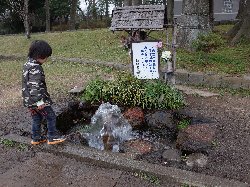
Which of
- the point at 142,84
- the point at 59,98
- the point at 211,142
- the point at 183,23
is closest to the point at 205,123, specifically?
the point at 211,142

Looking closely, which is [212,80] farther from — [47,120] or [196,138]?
[47,120]

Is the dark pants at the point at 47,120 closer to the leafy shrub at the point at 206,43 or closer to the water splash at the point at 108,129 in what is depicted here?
the water splash at the point at 108,129

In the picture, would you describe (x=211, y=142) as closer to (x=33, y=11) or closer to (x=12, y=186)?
(x=12, y=186)

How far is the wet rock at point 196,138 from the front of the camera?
186 inches

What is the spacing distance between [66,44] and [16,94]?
6.59m

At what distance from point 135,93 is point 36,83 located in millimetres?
2347

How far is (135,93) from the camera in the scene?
6.28 meters

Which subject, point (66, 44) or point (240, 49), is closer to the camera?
point (240, 49)

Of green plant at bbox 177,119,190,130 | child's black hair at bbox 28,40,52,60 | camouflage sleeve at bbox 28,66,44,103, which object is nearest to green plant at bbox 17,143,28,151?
camouflage sleeve at bbox 28,66,44,103

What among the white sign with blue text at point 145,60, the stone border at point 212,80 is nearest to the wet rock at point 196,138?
the white sign with blue text at point 145,60

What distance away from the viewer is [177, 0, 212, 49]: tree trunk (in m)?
10.7

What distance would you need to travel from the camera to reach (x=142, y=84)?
651 centimetres

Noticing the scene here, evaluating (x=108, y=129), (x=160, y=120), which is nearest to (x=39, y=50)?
(x=108, y=129)

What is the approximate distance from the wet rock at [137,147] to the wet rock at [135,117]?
480mm
